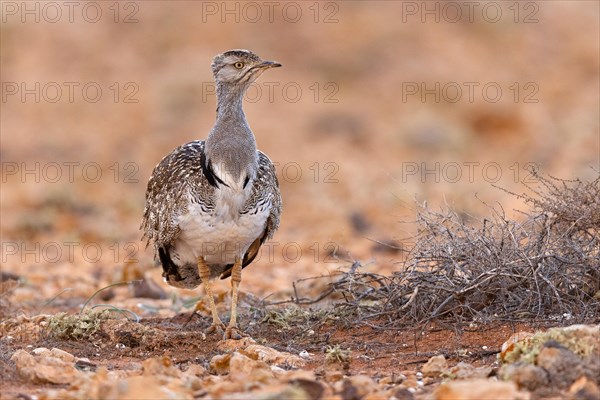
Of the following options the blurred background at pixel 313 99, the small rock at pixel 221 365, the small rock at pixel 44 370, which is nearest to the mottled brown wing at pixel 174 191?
the small rock at pixel 221 365

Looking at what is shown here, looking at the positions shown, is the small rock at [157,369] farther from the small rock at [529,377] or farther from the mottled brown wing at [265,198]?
the mottled brown wing at [265,198]

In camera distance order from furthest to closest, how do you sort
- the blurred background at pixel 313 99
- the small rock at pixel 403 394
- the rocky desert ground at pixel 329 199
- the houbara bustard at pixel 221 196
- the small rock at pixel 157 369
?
1. the blurred background at pixel 313 99
2. the houbara bustard at pixel 221 196
3. the rocky desert ground at pixel 329 199
4. the small rock at pixel 157 369
5. the small rock at pixel 403 394

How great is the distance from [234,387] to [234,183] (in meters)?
2.36

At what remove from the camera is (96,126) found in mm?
20141

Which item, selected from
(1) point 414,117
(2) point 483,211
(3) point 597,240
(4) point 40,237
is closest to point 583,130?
(1) point 414,117

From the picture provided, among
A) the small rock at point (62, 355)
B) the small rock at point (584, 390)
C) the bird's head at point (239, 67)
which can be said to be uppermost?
the bird's head at point (239, 67)

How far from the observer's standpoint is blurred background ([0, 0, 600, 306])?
1600 centimetres

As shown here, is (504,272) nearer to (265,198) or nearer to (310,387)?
(265,198)

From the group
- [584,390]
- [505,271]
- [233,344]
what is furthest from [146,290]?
[584,390]

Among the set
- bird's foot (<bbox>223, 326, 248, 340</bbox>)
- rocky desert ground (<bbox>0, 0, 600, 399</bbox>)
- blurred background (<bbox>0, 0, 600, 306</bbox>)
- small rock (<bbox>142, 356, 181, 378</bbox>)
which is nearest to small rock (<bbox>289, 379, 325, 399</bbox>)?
rocky desert ground (<bbox>0, 0, 600, 399</bbox>)

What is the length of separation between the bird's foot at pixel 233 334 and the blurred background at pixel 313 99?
22.2ft

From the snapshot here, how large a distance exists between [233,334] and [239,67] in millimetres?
1900

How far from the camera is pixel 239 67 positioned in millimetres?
7023

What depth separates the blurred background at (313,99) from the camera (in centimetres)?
1600
